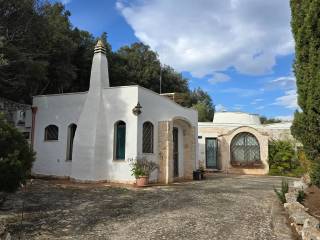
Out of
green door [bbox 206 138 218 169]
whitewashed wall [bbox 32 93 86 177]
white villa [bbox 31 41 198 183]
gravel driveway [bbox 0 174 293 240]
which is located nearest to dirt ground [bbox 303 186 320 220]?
gravel driveway [bbox 0 174 293 240]

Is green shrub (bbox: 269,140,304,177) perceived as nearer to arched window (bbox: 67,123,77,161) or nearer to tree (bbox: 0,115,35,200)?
arched window (bbox: 67,123,77,161)

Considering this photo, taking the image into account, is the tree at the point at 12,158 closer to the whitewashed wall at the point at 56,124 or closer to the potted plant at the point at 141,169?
the potted plant at the point at 141,169

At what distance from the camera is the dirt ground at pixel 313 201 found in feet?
23.4

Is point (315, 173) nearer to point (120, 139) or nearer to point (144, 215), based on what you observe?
point (144, 215)

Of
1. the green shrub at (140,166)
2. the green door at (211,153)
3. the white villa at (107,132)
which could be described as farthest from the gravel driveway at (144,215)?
the green door at (211,153)

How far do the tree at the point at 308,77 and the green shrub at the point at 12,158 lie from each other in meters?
6.11

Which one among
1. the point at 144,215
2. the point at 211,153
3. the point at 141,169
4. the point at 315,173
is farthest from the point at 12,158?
the point at 211,153

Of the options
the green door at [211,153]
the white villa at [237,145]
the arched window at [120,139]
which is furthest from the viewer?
the green door at [211,153]

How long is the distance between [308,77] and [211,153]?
16.0 m

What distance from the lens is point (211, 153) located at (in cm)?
2244

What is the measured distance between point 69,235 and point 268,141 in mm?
18249

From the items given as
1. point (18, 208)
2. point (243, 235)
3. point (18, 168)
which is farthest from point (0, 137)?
point (243, 235)

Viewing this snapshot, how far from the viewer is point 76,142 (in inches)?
507

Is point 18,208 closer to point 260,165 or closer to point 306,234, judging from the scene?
point 306,234
